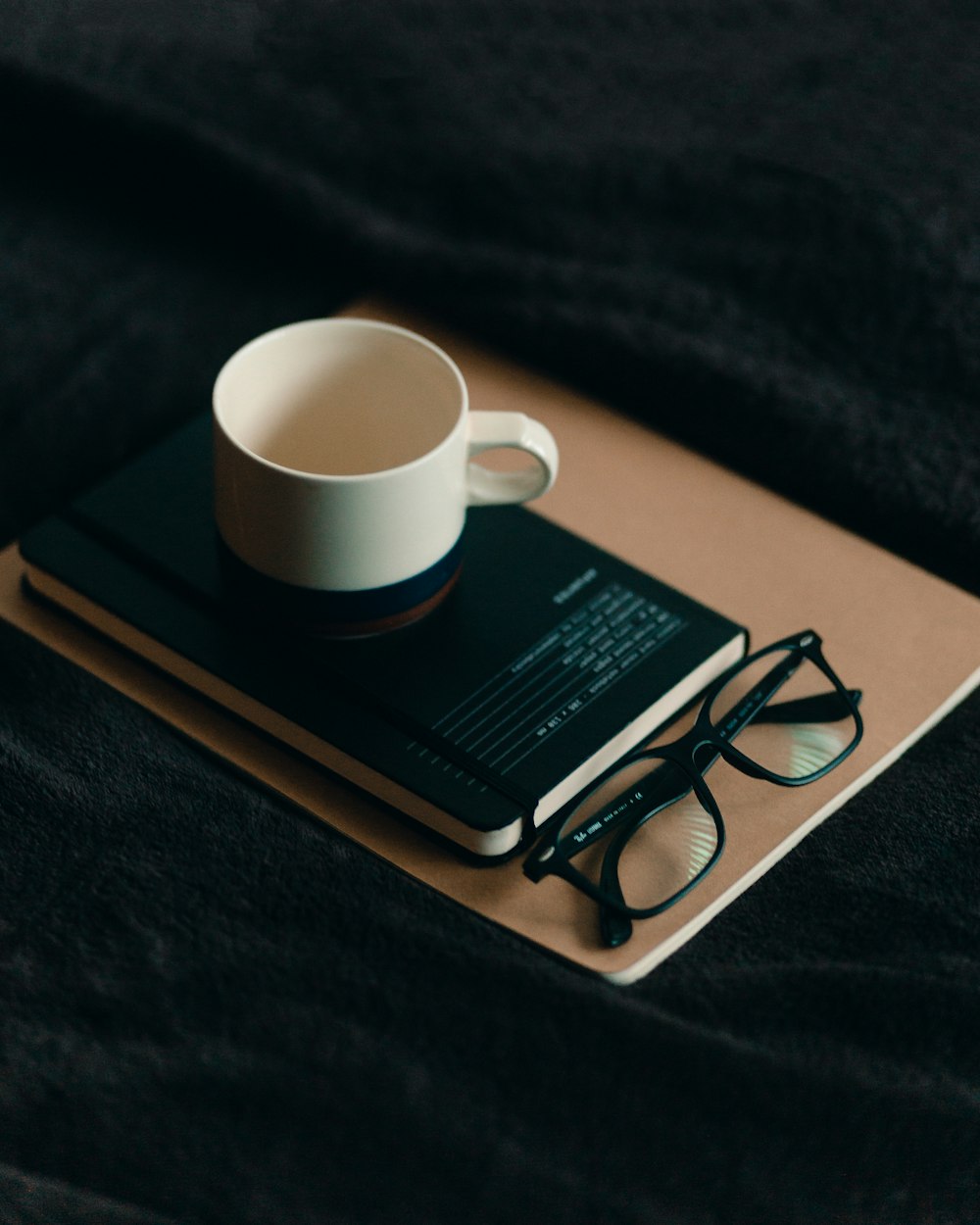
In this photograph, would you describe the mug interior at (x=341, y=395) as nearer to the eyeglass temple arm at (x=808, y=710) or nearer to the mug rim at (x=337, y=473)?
the mug rim at (x=337, y=473)

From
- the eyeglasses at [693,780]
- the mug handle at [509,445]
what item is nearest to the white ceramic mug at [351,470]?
the mug handle at [509,445]

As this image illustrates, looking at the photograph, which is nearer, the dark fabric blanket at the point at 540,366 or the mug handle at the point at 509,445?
the dark fabric blanket at the point at 540,366

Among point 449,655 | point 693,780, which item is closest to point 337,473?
point 449,655

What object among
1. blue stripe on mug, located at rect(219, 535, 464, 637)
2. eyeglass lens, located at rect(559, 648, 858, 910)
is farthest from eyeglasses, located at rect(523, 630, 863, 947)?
blue stripe on mug, located at rect(219, 535, 464, 637)

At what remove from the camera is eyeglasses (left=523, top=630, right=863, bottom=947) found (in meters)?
0.50

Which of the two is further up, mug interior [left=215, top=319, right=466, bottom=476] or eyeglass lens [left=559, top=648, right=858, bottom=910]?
mug interior [left=215, top=319, right=466, bottom=476]

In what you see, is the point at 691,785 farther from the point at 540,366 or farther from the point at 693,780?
the point at 540,366

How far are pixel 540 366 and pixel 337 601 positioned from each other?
266mm

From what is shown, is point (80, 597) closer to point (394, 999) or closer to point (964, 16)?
point (394, 999)

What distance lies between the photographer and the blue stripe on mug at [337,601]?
1.76ft

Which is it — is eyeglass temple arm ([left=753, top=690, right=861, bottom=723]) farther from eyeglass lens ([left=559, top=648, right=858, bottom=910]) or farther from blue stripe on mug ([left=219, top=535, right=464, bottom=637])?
blue stripe on mug ([left=219, top=535, right=464, bottom=637])

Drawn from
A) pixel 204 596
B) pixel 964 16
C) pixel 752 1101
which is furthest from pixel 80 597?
pixel 964 16

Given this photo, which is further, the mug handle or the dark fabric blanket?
the mug handle

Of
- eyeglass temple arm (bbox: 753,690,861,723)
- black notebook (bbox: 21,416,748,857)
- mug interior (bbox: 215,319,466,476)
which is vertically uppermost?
mug interior (bbox: 215,319,466,476)
